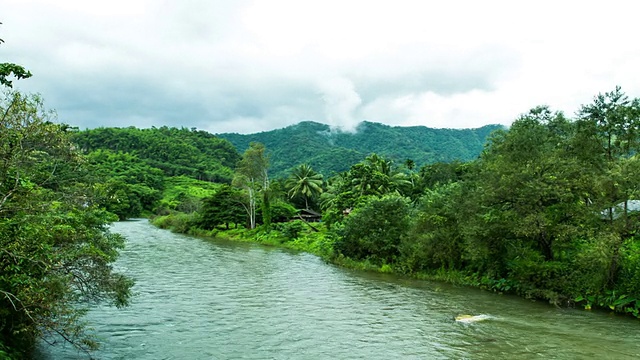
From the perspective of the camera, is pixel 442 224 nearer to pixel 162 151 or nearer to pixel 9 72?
pixel 9 72

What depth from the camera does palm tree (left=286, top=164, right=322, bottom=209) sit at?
288 ft

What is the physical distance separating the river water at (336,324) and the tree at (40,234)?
4110 mm

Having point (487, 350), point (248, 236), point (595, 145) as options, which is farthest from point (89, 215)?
point (248, 236)

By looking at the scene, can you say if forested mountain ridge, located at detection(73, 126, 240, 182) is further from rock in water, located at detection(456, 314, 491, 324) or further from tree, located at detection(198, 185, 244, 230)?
A: rock in water, located at detection(456, 314, 491, 324)

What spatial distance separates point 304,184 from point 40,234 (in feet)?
252

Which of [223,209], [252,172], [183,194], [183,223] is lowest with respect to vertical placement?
[183,223]

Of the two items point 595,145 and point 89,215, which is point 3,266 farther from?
point 595,145

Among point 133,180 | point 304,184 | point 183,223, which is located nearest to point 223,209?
point 183,223

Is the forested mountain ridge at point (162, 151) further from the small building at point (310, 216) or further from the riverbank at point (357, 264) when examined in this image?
the small building at point (310, 216)

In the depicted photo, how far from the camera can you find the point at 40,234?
11.4 m

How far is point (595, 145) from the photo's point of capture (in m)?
26.8

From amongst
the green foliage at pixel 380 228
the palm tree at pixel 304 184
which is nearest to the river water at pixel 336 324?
the green foliage at pixel 380 228

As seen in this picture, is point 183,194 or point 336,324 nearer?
point 336,324

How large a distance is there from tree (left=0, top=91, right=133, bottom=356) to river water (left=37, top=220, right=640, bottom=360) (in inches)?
162
